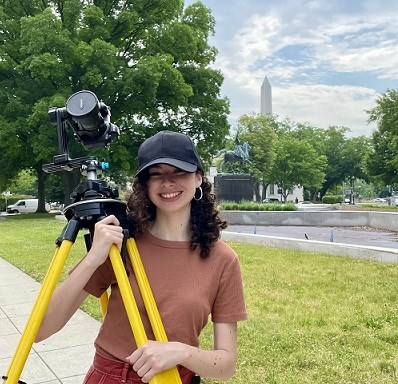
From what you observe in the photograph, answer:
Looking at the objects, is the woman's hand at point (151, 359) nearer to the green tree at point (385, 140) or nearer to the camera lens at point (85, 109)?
the camera lens at point (85, 109)

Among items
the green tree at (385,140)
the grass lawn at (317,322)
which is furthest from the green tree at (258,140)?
the grass lawn at (317,322)

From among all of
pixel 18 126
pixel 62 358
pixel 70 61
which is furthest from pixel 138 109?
pixel 62 358

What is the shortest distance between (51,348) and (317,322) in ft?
8.08

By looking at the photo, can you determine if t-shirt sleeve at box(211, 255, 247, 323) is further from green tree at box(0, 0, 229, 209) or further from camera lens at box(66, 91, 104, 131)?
green tree at box(0, 0, 229, 209)

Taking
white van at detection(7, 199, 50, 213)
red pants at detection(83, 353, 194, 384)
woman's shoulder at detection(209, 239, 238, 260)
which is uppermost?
woman's shoulder at detection(209, 239, 238, 260)

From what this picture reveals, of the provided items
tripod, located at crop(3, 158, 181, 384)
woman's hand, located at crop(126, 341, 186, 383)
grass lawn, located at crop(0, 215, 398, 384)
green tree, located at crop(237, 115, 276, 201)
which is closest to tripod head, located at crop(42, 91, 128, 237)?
tripod, located at crop(3, 158, 181, 384)

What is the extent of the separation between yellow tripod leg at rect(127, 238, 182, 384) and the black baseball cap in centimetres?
25

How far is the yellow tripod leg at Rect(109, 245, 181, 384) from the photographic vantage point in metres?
1.31

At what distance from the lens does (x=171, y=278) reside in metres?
1.51

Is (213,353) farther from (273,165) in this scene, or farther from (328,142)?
(328,142)

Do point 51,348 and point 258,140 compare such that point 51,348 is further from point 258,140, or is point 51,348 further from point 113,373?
point 258,140

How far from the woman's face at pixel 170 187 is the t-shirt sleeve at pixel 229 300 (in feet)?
0.85

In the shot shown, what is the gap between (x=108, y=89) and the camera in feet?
72.8

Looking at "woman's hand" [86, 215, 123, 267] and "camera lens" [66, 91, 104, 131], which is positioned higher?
"camera lens" [66, 91, 104, 131]
